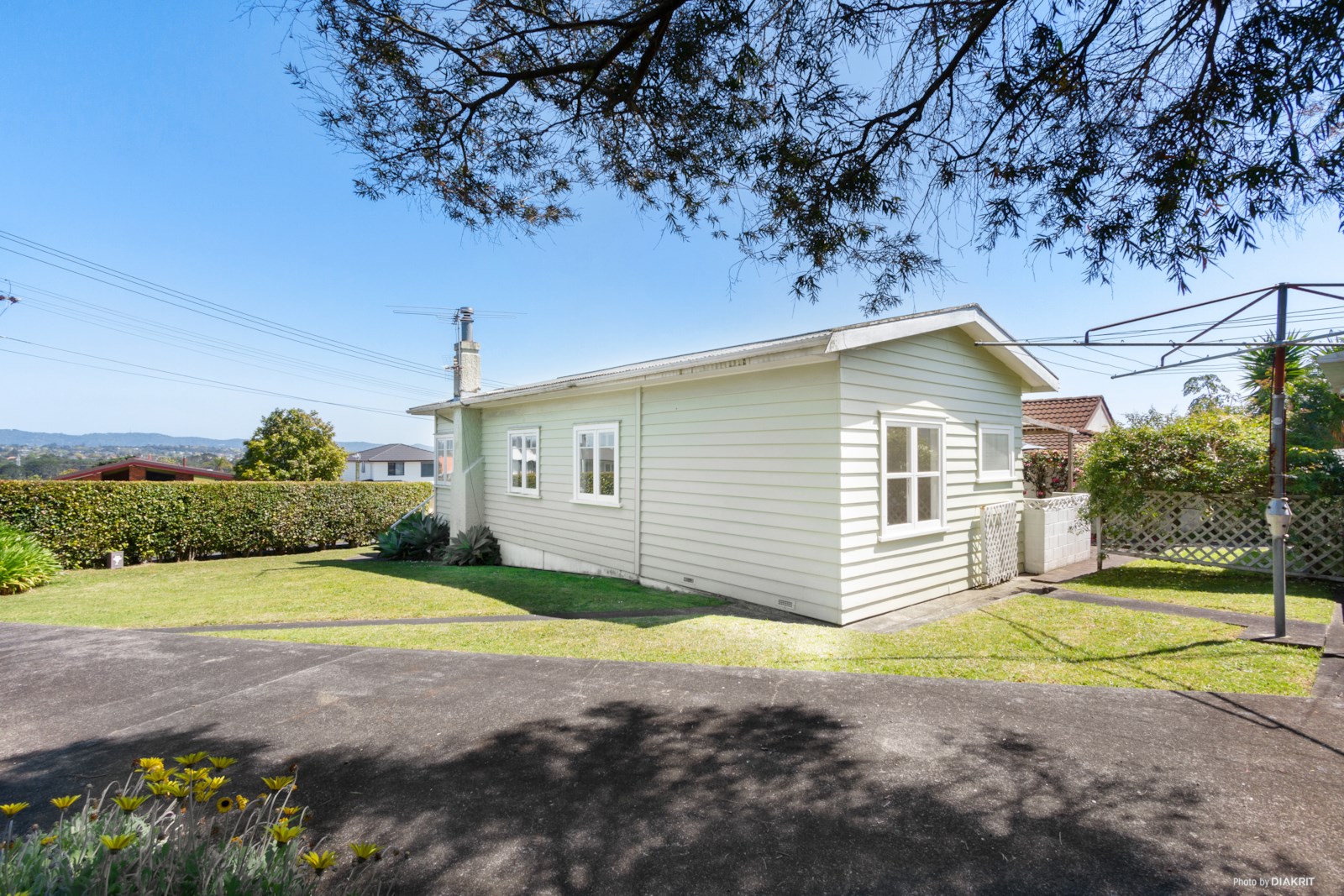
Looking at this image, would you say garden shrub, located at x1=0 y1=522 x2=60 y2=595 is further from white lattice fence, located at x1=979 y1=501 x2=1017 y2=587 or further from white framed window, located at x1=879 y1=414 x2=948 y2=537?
white lattice fence, located at x1=979 y1=501 x2=1017 y2=587

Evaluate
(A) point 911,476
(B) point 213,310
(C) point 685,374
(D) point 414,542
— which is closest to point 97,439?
(B) point 213,310

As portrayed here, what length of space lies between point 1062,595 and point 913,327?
4411 mm

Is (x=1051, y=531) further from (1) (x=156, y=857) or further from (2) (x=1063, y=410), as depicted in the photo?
(1) (x=156, y=857)

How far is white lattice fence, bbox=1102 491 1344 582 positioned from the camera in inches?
334

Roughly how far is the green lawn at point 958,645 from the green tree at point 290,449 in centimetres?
2215

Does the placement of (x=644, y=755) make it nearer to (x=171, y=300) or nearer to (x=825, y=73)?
(x=825, y=73)

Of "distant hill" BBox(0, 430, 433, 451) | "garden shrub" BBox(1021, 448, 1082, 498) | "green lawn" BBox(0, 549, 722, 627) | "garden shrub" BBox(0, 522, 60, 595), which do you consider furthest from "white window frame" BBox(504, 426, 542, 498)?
"distant hill" BBox(0, 430, 433, 451)

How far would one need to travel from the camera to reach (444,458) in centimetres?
1628

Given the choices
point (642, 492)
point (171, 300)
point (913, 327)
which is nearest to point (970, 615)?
point (913, 327)

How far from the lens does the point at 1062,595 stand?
8.25m

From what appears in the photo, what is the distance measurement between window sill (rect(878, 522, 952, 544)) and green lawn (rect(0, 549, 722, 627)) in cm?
256

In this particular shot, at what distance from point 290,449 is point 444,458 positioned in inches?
551

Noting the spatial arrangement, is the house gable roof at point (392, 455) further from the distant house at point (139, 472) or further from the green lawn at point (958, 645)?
Answer: the green lawn at point (958, 645)

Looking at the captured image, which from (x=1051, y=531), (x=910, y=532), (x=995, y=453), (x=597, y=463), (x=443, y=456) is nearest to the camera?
(x=910, y=532)
